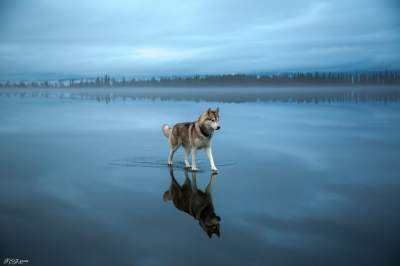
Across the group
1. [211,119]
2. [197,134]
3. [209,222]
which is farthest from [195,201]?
[197,134]

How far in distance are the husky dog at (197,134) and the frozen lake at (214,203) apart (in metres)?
0.53

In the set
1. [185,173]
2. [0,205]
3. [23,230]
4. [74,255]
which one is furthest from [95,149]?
[74,255]

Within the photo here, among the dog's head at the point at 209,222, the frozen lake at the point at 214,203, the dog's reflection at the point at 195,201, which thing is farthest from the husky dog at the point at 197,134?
the dog's head at the point at 209,222

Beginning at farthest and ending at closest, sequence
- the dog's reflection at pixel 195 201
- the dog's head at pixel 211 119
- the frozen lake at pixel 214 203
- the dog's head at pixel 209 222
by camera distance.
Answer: the dog's head at pixel 211 119 → the dog's reflection at pixel 195 201 → the dog's head at pixel 209 222 → the frozen lake at pixel 214 203

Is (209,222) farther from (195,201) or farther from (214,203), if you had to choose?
(195,201)

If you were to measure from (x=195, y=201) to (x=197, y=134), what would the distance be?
9.42 feet

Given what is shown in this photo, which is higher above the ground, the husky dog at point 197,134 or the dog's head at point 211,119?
the dog's head at point 211,119

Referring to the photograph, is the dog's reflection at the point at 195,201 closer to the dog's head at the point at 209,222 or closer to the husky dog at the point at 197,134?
the dog's head at the point at 209,222

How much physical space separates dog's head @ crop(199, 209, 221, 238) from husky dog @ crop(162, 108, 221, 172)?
327 centimetres

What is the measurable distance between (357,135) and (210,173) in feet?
34.7

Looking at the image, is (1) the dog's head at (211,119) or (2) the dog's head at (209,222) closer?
(2) the dog's head at (209,222)

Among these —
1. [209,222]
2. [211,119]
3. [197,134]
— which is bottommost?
[209,222]

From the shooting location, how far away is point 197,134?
11.5 meters

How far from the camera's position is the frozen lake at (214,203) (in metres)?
6.34
